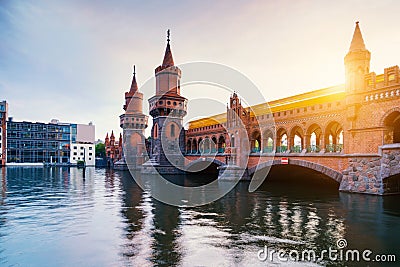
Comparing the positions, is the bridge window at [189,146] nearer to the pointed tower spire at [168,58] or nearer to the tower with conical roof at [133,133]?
the tower with conical roof at [133,133]

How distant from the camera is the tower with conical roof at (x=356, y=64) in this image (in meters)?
26.3

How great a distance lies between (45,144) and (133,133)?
2246 inches

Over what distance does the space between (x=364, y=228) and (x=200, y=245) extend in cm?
898

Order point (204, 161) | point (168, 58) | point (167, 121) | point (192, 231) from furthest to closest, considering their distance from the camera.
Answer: point (168, 58) → point (167, 121) → point (204, 161) → point (192, 231)

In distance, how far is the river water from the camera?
36.4ft

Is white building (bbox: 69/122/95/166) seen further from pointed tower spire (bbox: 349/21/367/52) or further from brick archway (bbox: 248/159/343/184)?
pointed tower spire (bbox: 349/21/367/52)

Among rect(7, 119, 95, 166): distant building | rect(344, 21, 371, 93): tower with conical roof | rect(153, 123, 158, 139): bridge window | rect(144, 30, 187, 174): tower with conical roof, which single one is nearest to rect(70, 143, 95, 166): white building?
rect(7, 119, 95, 166): distant building

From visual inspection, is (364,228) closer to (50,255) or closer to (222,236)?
(222,236)

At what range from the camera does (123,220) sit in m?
17.4

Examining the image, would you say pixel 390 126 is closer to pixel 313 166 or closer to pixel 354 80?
pixel 354 80

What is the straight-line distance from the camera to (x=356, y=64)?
26547mm

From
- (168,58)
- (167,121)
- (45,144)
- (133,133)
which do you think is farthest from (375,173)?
(45,144)

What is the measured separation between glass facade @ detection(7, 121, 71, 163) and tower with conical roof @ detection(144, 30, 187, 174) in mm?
71029

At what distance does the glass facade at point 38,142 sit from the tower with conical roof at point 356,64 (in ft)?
379
